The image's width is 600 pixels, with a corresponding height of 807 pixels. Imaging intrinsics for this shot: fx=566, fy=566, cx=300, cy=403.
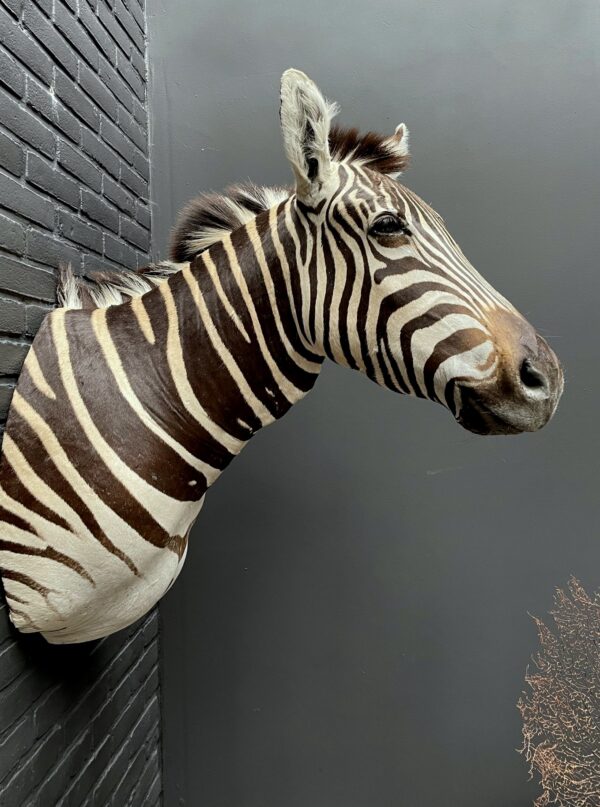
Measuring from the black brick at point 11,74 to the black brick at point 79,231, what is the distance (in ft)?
0.69

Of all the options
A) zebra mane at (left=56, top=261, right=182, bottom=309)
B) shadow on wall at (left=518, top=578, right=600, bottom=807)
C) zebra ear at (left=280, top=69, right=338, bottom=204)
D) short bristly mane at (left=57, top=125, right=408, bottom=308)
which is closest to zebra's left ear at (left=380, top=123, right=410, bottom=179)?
short bristly mane at (left=57, top=125, right=408, bottom=308)

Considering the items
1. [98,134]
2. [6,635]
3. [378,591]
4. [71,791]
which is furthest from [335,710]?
[98,134]

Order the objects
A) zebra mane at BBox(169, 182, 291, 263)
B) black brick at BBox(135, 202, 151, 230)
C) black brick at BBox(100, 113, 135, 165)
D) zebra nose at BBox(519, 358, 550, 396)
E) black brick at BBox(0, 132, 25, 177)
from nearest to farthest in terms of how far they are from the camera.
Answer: zebra nose at BBox(519, 358, 550, 396), black brick at BBox(0, 132, 25, 177), zebra mane at BBox(169, 182, 291, 263), black brick at BBox(100, 113, 135, 165), black brick at BBox(135, 202, 151, 230)

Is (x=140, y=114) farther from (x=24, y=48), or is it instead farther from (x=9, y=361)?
(x=9, y=361)

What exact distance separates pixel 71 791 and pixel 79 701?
0.50 feet

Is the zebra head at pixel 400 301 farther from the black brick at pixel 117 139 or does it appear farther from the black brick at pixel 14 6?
the black brick at pixel 117 139

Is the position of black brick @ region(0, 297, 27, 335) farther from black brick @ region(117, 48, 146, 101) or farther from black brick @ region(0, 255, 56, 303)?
black brick @ region(117, 48, 146, 101)

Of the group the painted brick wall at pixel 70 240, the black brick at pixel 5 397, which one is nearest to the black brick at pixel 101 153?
the painted brick wall at pixel 70 240

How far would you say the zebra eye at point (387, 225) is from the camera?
0.89m

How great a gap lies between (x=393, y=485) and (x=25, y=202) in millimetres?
1089

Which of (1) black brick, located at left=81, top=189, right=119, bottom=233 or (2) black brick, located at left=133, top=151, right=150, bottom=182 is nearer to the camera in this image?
(1) black brick, located at left=81, top=189, right=119, bottom=233

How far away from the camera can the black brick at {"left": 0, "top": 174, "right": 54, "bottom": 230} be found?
0.91 metres

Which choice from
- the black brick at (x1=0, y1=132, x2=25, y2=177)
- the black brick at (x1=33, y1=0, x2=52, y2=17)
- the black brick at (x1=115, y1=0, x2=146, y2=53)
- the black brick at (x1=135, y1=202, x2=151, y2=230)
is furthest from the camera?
the black brick at (x1=135, y1=202, x2=151, y2=230)

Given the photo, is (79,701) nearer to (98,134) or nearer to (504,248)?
(98,134)
